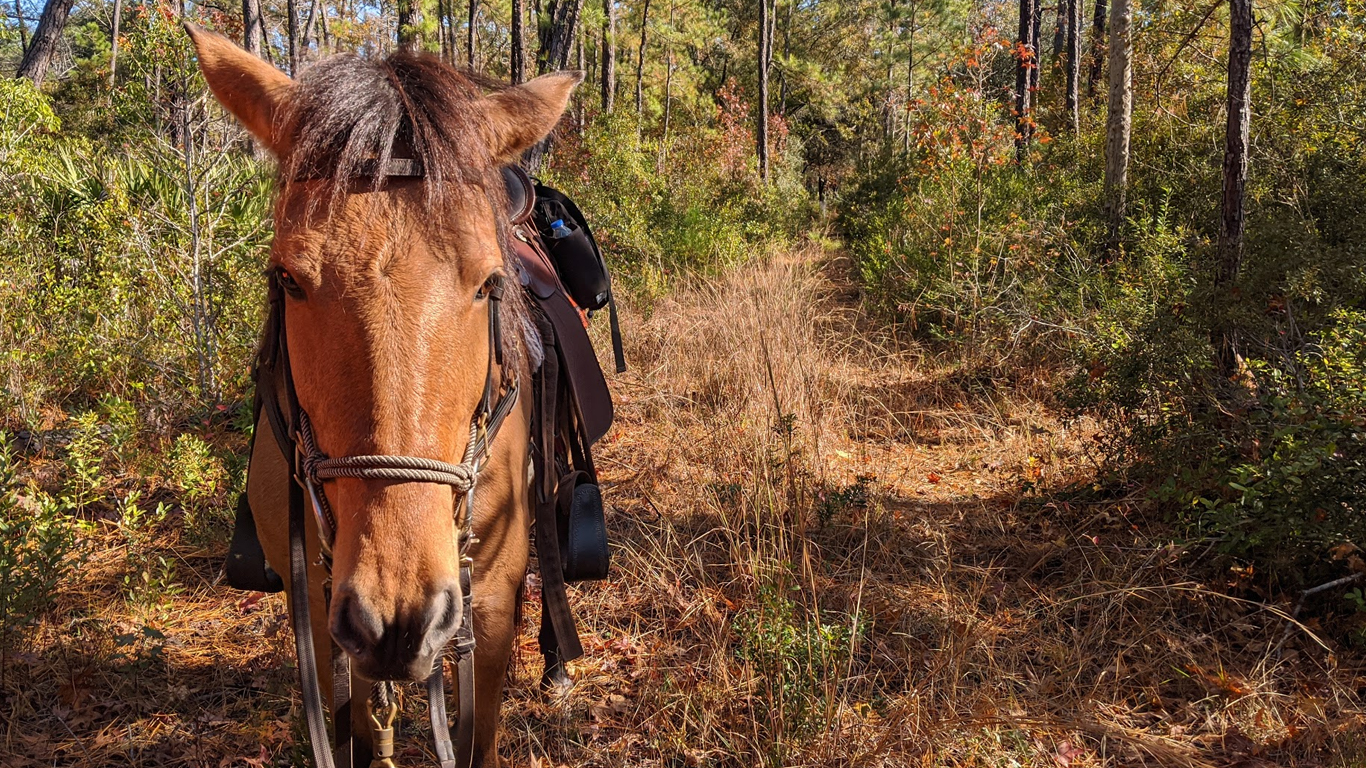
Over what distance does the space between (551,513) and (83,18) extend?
153 ft

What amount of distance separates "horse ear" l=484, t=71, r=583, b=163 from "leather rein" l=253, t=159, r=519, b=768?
30 centimetres

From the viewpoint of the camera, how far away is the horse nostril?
3.99 ft

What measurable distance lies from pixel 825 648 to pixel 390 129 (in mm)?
2111

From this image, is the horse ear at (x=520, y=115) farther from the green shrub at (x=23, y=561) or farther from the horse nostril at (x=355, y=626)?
the green shrub at (x=23, y=561)

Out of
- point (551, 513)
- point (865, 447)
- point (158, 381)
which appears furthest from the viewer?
point (865, 447)

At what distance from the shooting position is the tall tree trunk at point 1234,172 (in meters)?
3.94

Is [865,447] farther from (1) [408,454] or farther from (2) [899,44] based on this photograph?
(2) [899,44]

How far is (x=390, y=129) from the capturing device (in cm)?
145

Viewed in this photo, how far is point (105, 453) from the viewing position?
429cm

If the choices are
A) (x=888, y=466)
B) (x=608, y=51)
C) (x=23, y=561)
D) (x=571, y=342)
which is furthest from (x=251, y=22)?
(x=571, y=342)

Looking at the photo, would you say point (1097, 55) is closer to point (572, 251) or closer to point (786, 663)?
point (572, 251)

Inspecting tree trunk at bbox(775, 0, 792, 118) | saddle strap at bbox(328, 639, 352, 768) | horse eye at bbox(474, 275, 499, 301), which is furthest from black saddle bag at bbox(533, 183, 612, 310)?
tree trunk at bbox(775, 0, 792, 118)

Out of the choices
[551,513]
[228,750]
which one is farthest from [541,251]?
[228,750]

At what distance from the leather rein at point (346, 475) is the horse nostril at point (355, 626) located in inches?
8.0
